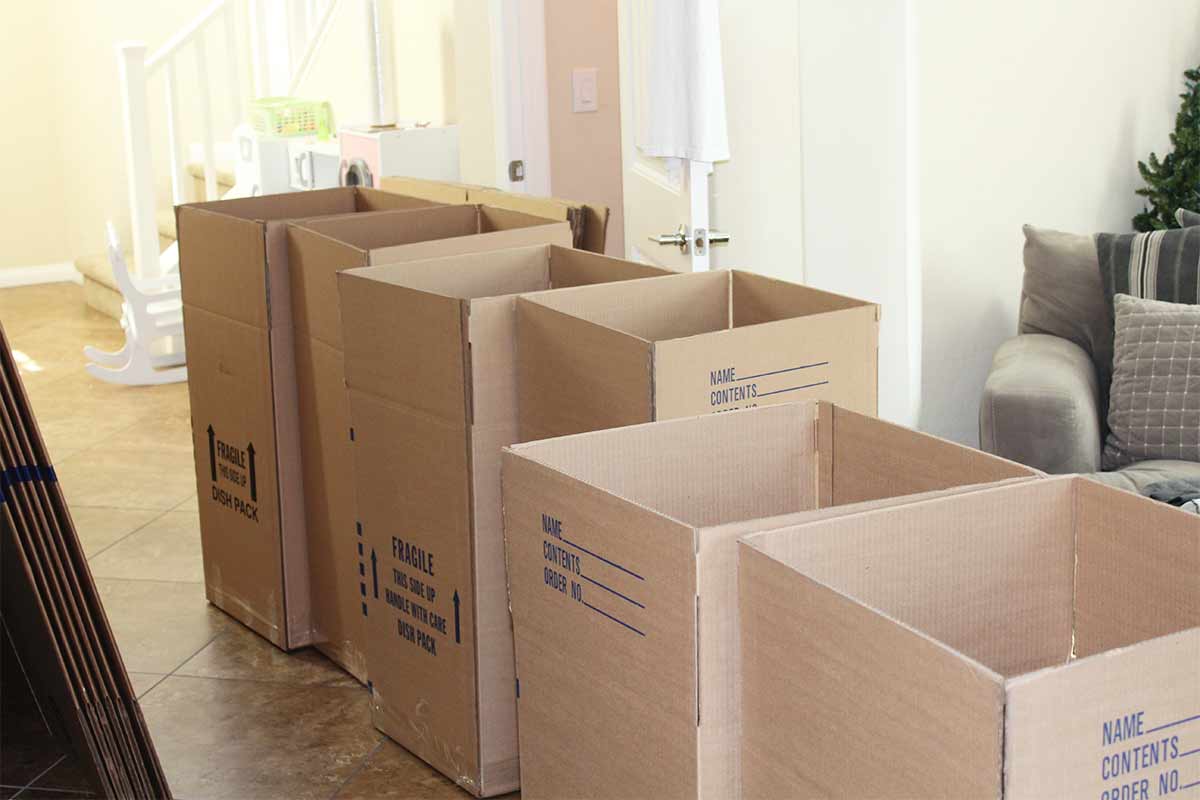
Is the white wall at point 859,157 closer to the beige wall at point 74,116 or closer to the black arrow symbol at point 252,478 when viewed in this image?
the black arrow symbol at point 252,478

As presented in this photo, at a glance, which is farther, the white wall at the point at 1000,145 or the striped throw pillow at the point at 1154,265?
the white wall at the point at 1000,145

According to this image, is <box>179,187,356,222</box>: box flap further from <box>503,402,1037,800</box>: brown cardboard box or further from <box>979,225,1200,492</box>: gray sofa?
<box>503,402,1037,800</box>: brown cardboard box

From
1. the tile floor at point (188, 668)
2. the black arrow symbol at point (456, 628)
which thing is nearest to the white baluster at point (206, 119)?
the tile floor at point (188, 668)

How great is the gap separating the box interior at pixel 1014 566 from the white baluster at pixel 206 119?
5388mm

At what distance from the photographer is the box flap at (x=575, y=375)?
1.87 m

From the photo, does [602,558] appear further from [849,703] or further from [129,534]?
[129,534]

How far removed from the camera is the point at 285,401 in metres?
2.89

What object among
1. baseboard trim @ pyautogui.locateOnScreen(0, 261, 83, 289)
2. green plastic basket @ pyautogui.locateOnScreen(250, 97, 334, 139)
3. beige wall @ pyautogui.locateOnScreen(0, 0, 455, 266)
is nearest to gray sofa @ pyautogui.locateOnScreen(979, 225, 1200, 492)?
green plastic basket @ pyautogui.locateOnScreen(250, 97, 334, 139)

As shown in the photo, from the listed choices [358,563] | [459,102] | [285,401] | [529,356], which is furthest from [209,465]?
[459,102]

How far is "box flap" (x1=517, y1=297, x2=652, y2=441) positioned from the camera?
1.87m

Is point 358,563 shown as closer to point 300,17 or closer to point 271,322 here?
point 271,322

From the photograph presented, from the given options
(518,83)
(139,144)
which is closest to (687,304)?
(518,83)

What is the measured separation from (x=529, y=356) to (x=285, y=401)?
0.94m

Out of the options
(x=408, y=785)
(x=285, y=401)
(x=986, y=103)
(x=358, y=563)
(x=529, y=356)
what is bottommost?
(x=408, y=785)
